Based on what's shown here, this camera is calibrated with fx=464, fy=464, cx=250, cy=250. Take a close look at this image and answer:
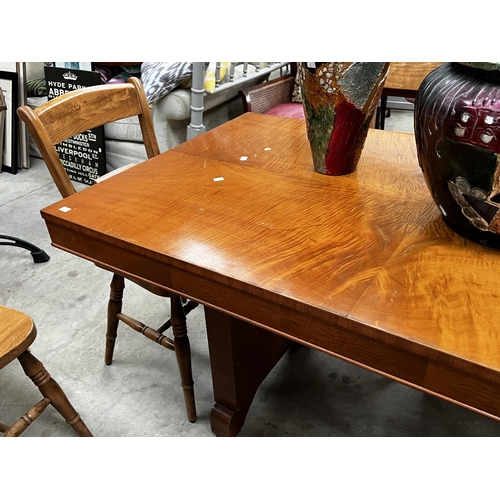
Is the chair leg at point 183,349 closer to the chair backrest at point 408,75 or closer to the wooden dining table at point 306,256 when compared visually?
the wooden dining table at point 306,256

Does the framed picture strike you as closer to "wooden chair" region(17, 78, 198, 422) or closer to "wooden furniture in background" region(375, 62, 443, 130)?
"wooden chair" region(17, 78, 198, 422)

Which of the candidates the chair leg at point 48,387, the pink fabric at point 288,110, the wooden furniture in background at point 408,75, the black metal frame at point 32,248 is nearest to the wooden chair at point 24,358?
the chair leg at point 48,387

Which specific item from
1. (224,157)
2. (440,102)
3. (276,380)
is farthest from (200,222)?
(276,380)

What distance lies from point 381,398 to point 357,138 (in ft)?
2.96

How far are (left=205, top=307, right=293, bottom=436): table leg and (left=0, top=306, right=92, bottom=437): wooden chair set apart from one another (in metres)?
0.41

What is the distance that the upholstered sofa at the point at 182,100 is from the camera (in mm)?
2412

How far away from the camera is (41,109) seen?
3.76 ft

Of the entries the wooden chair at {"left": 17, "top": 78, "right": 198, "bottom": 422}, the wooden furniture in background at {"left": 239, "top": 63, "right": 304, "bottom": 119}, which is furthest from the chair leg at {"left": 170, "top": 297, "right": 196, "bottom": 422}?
the wooden furniture in background at {"left": 239, "top": 63, "right": 304, "bottom": 119}

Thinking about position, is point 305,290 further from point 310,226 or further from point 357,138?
point 357,138

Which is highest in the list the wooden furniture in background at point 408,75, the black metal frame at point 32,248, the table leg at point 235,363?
the wooden furniture in background at point 408,75

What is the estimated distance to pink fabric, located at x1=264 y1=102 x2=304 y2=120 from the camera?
2.81 meters

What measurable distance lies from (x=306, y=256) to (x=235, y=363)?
0.52 m

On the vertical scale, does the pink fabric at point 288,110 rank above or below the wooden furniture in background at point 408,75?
below

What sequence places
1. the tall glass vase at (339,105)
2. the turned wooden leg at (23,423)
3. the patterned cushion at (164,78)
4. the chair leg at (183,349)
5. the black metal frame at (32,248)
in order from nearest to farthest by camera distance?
the tall glass vase at (339,105) → the turned wooden leg at (23,423) → the chair leg at (183,349) → the black metal frame at (32,248) → the patterned cushion at (164,78)
